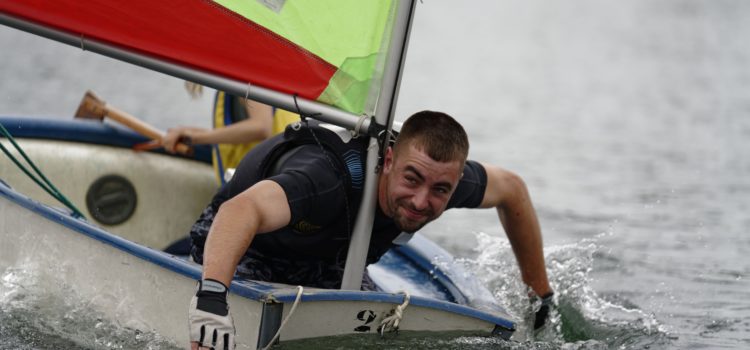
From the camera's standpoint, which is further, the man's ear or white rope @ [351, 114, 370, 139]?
the man's ear

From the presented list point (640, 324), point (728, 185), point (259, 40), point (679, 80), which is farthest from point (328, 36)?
point (679, 80)

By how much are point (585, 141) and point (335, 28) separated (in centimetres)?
901

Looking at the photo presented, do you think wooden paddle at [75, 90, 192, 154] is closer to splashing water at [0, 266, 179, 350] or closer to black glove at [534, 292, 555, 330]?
splashing water at [0, 266, 179, 350]

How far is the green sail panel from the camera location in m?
3.61

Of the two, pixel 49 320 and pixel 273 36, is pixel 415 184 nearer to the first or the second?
pixel 273 36

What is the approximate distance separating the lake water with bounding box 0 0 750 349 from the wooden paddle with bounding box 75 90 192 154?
1.49 meters

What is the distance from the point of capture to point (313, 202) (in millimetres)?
3611

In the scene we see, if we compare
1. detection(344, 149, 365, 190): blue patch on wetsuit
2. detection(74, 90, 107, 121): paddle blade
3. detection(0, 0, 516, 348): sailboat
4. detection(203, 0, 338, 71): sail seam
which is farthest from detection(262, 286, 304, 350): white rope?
detection(74, 90, 107, 121): paddle blade

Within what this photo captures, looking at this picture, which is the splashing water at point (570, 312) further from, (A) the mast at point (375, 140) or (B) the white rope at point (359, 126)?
(B) the white rope at point (359, 126)

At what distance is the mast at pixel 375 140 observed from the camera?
3.69 m

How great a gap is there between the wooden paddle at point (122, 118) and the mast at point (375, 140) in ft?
7.00

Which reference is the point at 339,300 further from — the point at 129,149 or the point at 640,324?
the point at 129,149

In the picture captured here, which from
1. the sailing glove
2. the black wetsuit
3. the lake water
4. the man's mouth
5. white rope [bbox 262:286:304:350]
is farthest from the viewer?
the lake water

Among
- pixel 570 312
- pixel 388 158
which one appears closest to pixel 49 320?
pixel 388 158
